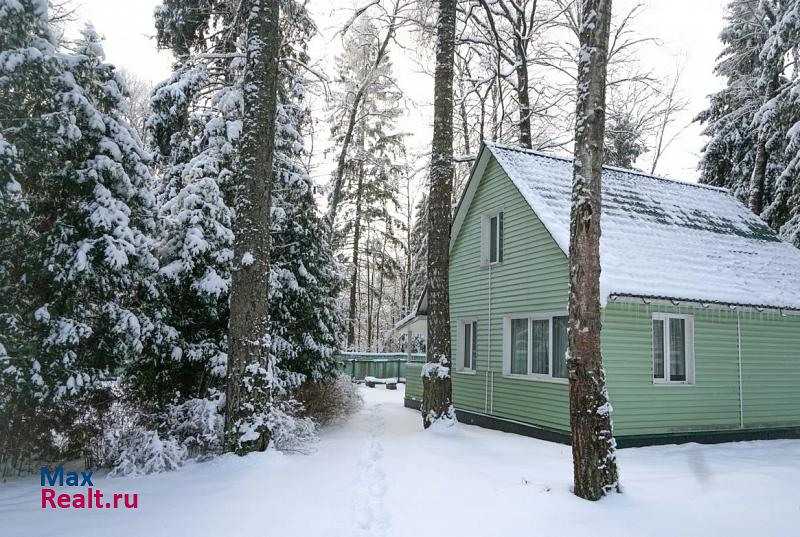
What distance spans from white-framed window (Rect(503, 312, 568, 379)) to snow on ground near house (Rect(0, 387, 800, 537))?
219 cm

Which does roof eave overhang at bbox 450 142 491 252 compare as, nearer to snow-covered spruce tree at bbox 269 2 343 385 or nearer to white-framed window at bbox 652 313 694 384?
snow-covered spruce tree at bbox 269 2 343 385

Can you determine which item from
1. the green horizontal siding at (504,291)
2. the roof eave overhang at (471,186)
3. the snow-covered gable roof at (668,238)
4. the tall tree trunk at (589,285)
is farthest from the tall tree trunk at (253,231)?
the roof eave overhang at (471,186)

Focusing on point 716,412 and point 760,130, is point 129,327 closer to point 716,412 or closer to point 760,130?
point 716,412

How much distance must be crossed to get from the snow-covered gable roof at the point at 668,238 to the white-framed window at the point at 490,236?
135cm

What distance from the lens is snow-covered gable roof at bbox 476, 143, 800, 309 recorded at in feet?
32.8

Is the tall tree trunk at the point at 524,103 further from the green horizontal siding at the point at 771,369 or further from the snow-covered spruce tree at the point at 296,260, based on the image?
the green horizontal siding at the point at 771,369

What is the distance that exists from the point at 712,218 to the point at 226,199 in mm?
11677

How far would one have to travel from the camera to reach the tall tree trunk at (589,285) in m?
5.57

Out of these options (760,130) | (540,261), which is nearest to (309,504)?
(540,261)

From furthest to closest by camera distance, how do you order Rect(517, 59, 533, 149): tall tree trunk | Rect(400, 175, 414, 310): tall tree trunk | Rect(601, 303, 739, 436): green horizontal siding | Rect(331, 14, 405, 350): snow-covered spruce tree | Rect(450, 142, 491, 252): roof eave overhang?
Rect(400, 175, 414, 310): tall tree trunk → Rect(331, 14, 405, 350): snow-covered spruce tree → Rect(517, 59, 533, 149): tall tree trunk → Rect(450, 142, 491, 252): roof eave overhang → Rect(601, 303, 739, 436): green horizontal siding

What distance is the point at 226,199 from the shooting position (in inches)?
378

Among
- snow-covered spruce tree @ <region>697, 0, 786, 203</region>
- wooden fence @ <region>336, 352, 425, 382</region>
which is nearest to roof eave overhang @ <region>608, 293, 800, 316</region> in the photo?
snow-covered spruce tree @ <region>697, 0, 786, 203</region>

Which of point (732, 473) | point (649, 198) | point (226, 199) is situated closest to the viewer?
point (732, 473)

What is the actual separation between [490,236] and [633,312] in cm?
409
